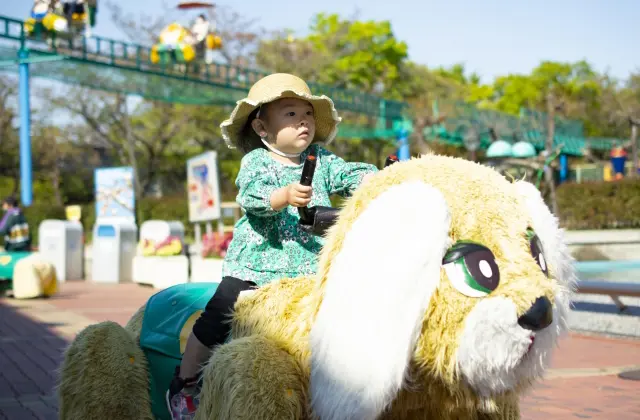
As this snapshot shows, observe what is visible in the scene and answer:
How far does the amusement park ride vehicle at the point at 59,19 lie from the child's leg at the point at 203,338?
17682 millimetres

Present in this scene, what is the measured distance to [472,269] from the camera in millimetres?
2191

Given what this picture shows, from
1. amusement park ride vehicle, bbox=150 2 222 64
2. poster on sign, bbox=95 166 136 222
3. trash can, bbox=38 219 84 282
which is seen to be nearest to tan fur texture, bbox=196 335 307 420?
trash can, bbox=38 219 84 282

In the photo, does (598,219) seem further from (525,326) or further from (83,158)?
(83,158)

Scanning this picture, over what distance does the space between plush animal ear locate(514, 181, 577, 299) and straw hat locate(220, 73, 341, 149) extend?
899 mm

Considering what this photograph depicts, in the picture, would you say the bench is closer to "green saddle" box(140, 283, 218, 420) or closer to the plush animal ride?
"green saddle" box(140, 283, 218, 420)

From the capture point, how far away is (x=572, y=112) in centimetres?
5234

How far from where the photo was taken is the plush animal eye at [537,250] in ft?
7.70

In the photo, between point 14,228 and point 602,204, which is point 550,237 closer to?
point 14,228

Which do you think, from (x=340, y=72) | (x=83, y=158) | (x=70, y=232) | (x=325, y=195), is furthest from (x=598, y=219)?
(x=83, y=158)

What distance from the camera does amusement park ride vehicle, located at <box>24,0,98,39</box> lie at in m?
18.8

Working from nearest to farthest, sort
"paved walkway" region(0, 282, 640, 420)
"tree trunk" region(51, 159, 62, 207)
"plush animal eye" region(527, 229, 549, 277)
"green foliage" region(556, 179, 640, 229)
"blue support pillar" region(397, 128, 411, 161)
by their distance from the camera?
"plush animal eye" region(527, 229, 549, 277), "paved walkway" region(0, 282, 640, 420), "green foliage" region(556, 179, 640, 229), "blue support pillar" region(397, 128, 411, 161), "tree trunk" region(51, 159, 62, 207)

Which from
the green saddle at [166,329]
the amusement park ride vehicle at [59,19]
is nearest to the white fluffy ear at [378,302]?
the green saddle at [166,329]

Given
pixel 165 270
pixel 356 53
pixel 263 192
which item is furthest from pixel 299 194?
pixel 356 53

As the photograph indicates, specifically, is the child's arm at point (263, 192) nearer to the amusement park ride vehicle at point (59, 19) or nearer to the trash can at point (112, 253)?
the trash can at point (112, 253)
